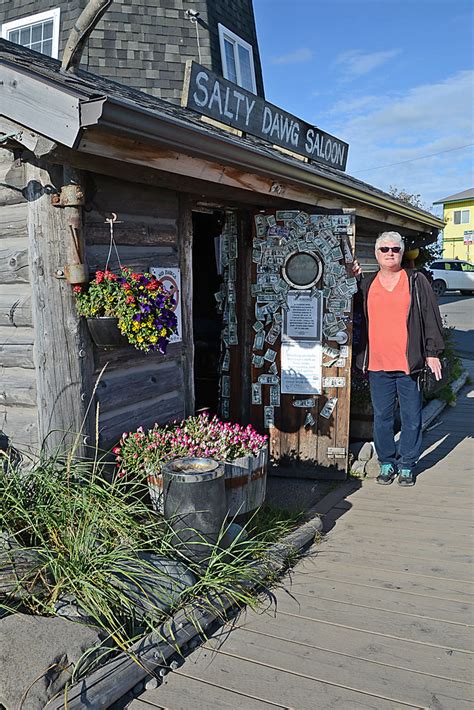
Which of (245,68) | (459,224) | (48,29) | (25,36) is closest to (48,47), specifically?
(48,29)

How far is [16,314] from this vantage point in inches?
161

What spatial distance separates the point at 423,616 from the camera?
3338 millimetres

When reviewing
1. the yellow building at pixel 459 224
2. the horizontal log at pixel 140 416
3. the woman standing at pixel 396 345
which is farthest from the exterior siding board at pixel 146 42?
the yellow building at pixel 459 224

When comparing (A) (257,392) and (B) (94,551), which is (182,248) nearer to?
(A) (257,392)

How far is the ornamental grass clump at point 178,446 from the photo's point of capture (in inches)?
163

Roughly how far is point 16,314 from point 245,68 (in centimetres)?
1063

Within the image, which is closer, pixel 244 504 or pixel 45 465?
pixel 45 465

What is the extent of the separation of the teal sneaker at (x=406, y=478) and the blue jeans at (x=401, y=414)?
42 mm

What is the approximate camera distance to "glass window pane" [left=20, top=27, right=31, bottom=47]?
11.9 metres

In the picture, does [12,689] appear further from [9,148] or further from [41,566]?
[9,148]

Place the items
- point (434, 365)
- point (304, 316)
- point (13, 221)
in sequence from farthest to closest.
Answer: point (304, 316) → point (434, 365) → point (13, 221)

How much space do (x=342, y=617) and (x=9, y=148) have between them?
10.3 feet

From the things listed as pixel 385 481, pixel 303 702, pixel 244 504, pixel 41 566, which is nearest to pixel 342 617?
pixel 303 702

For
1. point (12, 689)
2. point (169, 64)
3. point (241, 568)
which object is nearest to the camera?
point (12, 689)
